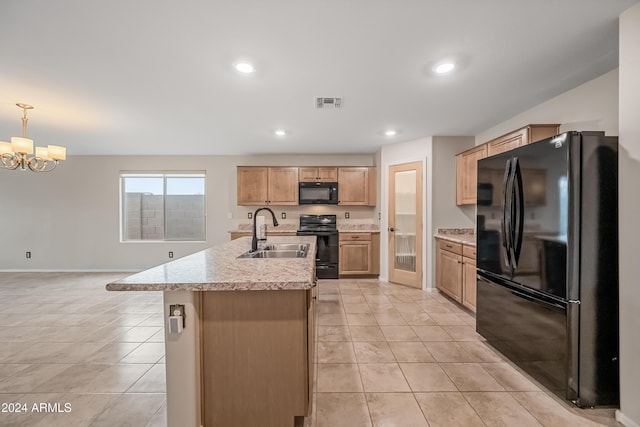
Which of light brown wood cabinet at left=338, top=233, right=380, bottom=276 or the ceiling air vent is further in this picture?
light brown wood cabinet at left=338, top=233, right=380, bottom=276

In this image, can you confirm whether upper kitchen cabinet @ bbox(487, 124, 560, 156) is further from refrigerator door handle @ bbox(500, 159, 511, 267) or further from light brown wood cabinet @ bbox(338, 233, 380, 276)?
light brown wood cabinet @ bbox(338, 233, 380, 276)

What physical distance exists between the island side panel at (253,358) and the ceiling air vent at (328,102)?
6.75 feet

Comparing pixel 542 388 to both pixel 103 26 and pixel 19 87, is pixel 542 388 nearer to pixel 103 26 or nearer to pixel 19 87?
pixel 103 26

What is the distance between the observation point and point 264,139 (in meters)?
4.28

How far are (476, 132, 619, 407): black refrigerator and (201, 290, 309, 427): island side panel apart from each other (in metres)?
1.66

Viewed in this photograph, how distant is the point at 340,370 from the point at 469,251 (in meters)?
2.05

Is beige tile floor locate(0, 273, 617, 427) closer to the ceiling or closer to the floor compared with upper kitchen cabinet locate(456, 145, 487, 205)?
closer to the floor

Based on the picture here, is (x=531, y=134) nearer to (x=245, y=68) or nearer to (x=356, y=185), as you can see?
(x=245, y=68)

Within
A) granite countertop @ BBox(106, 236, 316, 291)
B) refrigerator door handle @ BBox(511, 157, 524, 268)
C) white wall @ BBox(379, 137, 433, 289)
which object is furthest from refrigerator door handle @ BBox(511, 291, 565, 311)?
white wall @ BBox(379, 137, 433, 289)

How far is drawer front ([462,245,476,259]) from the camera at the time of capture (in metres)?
3.07

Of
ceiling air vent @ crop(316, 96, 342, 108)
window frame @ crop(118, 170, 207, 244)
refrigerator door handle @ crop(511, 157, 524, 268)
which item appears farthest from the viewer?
window frame @ crop(118, 170, 207, 244)

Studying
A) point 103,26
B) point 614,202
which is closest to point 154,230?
point 103,26

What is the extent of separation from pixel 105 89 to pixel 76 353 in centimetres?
239

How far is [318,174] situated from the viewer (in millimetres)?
5172
